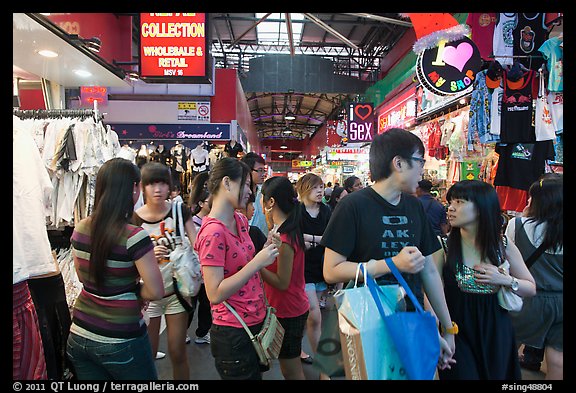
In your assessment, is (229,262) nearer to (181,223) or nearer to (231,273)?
(231,273)

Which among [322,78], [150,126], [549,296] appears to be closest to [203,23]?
[549,296]

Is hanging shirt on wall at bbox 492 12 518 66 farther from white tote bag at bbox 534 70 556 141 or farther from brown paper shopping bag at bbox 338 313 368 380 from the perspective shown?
brown paper shopping bag at bbox 338 313 368 380

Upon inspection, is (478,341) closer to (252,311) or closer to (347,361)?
(347,361)

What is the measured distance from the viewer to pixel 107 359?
192cm

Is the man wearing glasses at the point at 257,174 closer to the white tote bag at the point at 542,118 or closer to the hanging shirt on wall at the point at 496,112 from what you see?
the hanging shirt on wall at the point at 496,112

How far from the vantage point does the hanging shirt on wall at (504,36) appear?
4.44m

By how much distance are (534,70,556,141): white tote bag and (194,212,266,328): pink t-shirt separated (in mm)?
3873

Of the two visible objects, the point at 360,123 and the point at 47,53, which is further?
the point at 360,123

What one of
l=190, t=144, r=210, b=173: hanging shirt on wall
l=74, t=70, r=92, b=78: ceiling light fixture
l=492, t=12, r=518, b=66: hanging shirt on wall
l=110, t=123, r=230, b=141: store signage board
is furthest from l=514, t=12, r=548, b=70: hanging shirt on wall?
l=110, t=123, r=230, b=141: store signage board

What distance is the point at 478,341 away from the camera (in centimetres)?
224

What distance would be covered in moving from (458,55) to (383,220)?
3367 millimetres

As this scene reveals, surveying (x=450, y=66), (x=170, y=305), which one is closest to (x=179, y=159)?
(x=450, y=66)

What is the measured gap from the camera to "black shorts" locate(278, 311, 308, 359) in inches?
104
